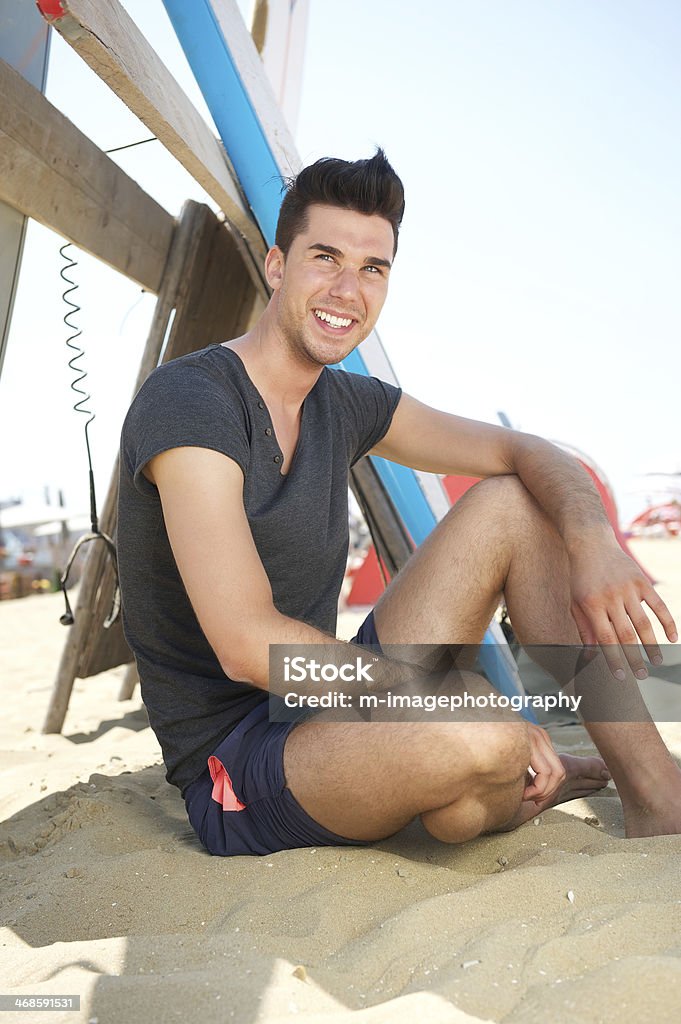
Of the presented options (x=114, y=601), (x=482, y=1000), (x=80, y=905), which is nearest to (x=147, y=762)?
(x=114, y=601)

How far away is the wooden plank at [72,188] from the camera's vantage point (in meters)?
2.28

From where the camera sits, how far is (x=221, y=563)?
1554mm

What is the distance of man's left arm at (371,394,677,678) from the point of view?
176cm

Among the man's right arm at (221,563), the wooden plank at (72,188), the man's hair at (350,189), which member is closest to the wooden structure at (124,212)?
the wooden plank at (72,188)

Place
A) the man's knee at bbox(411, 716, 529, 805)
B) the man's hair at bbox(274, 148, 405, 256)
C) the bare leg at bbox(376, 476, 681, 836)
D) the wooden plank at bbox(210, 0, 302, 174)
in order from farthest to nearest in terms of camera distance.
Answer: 1. the wooden plank at bbox(210, 0, 302, 174)
2. the man's hair at bbox(274, 148, 405, 256)
3. the bare leg at bbox(376, 476, 681, 836)
4. the man's knee at bbox(411, 716, 529, 805)

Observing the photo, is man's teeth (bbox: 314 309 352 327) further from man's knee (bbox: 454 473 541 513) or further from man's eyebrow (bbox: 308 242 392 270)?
man's knee (bbox: 454 473 541 513)

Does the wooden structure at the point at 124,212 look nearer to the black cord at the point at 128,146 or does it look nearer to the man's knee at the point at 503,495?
the black cord at the point at 128,146

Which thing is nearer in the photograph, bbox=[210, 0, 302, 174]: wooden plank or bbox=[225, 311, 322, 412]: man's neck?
bbox=[225, 311, 322, 412]: man's neck

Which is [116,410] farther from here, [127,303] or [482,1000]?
[482,1000]

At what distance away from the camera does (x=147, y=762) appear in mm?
2809

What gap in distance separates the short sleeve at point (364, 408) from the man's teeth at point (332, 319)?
0.22 m

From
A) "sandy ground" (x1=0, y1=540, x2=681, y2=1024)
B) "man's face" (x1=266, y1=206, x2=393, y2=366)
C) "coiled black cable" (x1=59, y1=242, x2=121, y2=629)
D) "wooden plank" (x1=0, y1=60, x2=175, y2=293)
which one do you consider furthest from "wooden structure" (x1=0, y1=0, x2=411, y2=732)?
"sandy ground" (x1=0, y1=540, x2=681, y2=1024)

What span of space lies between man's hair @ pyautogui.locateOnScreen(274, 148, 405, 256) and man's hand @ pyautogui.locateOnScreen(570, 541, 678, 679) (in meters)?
1.03

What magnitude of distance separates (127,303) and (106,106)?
117 cm
